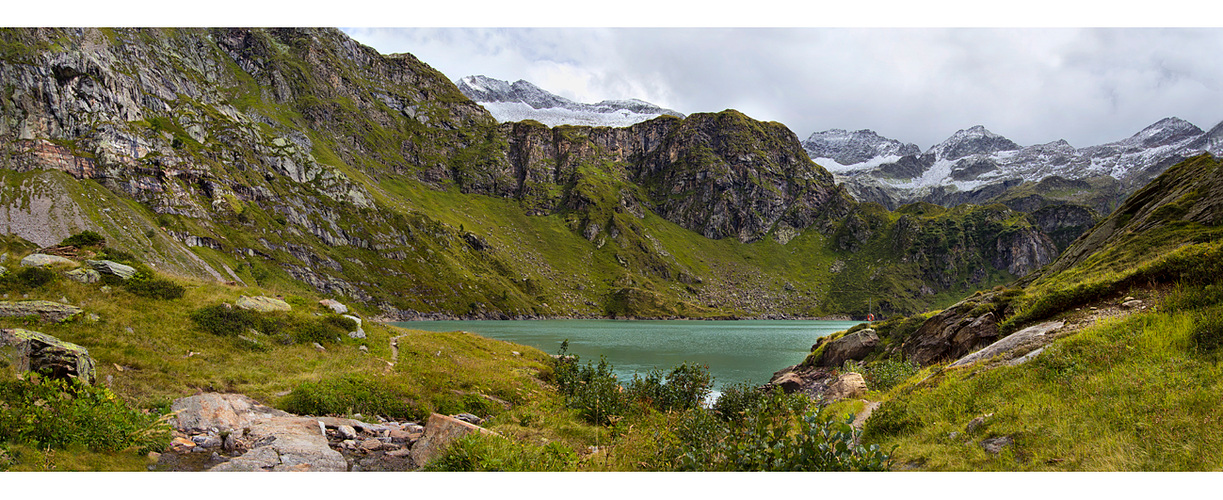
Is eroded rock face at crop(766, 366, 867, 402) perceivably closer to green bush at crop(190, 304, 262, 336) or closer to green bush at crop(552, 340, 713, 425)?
green bush at crop(552, 340, 713, 425)

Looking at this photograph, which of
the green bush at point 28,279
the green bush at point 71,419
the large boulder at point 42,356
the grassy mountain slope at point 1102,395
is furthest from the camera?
the green bush at point 28,279

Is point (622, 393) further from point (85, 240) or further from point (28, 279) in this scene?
point (85, 240)

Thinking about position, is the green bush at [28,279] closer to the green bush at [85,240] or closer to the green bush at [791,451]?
the green bush at [85,240]

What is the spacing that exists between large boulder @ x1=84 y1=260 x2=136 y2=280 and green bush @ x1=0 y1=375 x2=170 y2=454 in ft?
41.1

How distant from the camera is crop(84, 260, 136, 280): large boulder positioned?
61.2 feet

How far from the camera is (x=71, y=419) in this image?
830 cm

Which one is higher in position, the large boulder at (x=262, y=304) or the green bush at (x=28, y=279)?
the green bush at (x=28, y=279)

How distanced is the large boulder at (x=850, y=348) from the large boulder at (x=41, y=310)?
40.2 meters

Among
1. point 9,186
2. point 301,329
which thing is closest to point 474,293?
point 9,186

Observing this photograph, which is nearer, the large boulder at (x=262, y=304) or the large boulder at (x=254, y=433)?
the large boulder at (x=254, y=433)

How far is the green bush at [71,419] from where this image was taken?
7.82 metres

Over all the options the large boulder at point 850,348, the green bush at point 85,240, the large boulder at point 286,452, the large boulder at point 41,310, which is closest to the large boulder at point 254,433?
the large boulder at point 286,452

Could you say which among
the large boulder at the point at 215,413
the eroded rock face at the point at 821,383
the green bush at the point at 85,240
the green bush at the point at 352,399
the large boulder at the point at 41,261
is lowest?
the eroded rock face at the point at 821,383

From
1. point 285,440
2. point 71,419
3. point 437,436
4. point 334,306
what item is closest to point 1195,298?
point 437,436
